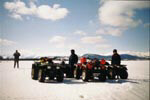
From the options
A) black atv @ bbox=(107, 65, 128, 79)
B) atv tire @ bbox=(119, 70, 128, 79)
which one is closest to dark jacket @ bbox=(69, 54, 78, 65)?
black atv @ bbox=(107, 65, 128, 79)

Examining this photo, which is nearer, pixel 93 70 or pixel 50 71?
pixel 50 71

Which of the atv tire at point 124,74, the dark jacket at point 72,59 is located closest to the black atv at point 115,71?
the atv tire at point 124,74

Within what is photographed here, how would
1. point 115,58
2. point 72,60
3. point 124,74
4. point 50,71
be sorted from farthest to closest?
1. point 72,60
2. point 115,58
3. point 124,74
4. point 50,71

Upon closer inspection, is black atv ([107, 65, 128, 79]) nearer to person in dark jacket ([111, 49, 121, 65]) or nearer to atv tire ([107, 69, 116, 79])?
atv tire ([107, 69, 116, 79])

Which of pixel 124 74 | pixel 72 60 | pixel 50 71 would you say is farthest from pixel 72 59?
pixel 124 74

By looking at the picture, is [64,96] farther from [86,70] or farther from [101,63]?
[101,63]

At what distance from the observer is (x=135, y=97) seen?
7879 mm

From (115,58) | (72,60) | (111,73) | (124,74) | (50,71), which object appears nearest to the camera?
(50,71)

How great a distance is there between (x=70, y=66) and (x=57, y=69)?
2309 millimetres

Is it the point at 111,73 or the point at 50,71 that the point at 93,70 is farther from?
the point at 50,71

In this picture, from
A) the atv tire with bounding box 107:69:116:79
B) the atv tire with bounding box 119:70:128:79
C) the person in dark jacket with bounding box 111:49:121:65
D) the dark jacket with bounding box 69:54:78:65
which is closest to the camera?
the atv tire with bounding box 107:69:116:79

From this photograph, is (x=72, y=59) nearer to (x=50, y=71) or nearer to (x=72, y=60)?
(x=72, y=60)

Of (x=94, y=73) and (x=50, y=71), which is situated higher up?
(x=50, y=71)

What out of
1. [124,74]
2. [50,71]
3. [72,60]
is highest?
[72,60]
